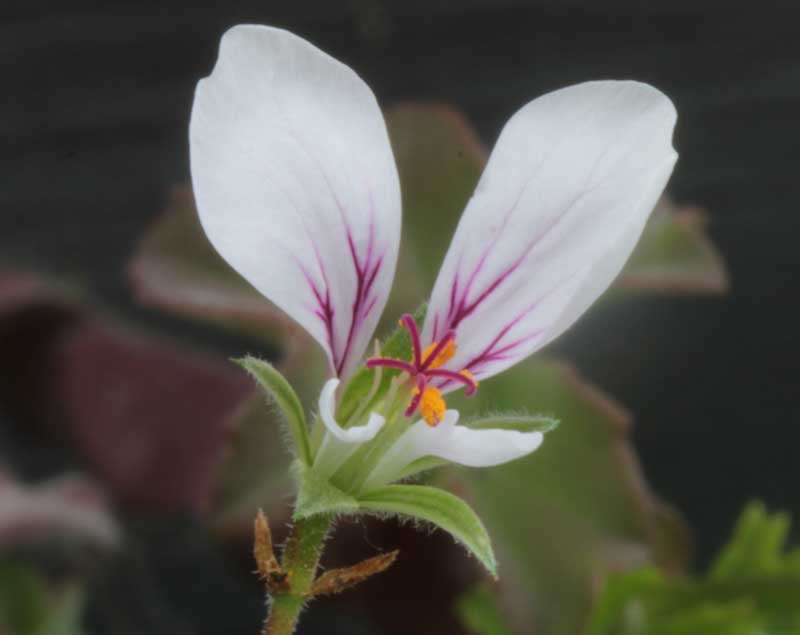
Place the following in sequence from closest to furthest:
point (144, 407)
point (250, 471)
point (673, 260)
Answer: point (250, 471) → point (673, 260) → point (144, 407)

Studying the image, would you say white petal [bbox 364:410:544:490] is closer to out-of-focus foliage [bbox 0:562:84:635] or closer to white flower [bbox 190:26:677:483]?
white flower [bbox 190:26:677:483]

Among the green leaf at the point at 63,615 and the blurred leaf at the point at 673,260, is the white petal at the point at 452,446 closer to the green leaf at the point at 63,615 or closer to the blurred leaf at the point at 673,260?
the blurred leaf at the point at 673,260

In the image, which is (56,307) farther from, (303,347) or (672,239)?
(672,239)

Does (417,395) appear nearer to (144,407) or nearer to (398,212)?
(398,212)

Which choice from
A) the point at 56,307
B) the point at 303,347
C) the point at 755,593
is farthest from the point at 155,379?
the point at 755,593

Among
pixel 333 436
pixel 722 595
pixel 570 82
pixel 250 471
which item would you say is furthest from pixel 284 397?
pixel 570 82
